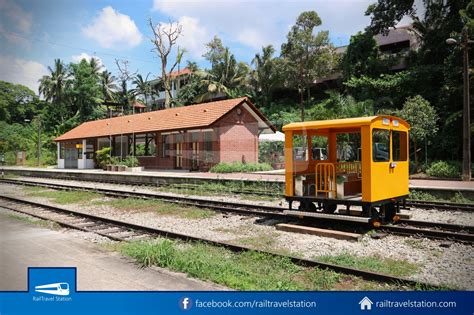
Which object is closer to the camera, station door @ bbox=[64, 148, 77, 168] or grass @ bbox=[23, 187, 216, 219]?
grass @ bbox=[23, 187, 216, 219]

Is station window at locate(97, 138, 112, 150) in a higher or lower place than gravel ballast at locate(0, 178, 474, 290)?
higher

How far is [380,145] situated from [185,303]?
17.1ft

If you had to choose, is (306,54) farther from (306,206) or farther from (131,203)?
(131,203)

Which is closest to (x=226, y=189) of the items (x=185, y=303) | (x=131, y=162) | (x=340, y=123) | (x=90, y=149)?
(x=340, y=123)

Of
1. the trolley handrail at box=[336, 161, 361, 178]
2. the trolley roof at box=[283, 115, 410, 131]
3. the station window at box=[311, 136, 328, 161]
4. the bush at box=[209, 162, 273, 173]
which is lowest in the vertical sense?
the bush at box=[209, 162, 273, 173]

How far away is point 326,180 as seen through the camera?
Result: 7.49m

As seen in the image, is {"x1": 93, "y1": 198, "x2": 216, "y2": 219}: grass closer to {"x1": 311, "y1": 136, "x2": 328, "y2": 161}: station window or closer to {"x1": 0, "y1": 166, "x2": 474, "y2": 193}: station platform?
{"x1": 311, "y1": 136, "x2": 328, "y2": 161}: station window

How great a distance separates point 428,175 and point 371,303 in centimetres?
1527

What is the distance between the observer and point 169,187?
16828mm

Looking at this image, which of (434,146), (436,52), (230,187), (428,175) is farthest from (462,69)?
(230,187)

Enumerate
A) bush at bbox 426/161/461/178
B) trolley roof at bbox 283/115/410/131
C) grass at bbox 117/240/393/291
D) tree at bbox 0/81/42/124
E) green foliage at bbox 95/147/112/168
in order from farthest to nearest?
green foliage at bbox 95/147/112/168, bush at bbox 426/161/461/178, trolley roof at bbox 283/115/410/131, grass at bbox 117/240/393/291, tree at bbox 0/81/42/124

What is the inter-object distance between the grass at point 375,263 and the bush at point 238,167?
674 inches

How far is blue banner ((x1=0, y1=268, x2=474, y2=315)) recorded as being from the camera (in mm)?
2678

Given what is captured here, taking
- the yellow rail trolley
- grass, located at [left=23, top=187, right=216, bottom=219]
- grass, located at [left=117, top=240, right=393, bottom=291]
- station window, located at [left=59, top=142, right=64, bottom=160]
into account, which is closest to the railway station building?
station window, located at [left=59, top=142, right=64, bottom=160]
